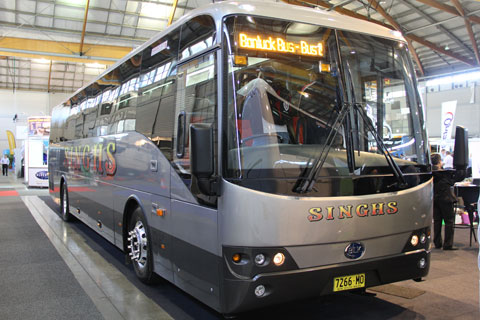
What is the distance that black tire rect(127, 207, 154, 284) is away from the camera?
525cm

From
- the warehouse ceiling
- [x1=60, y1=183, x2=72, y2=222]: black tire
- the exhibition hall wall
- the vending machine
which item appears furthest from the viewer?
the exhibition hall wall

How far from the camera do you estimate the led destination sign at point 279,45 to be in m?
3.65

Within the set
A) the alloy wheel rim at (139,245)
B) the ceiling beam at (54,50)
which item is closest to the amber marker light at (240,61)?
the alloy wheel rim at (139,245)

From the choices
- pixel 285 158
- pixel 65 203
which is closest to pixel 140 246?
pixel 285 158

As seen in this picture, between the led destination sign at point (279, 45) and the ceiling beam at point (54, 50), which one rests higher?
the ceiling beam at point (54, 50)

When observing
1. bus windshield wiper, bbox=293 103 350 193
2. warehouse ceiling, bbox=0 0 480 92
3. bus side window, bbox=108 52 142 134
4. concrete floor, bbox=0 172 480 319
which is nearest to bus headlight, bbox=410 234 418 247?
concrete floor, bbox=0 172 480 319

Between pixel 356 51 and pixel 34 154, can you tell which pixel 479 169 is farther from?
pixel 34 154

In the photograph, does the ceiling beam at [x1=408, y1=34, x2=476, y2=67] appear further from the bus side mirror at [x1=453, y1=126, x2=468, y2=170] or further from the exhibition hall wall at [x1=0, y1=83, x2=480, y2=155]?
the bus side mirror at [x1=453, y1=126, x2=468, y2=170]

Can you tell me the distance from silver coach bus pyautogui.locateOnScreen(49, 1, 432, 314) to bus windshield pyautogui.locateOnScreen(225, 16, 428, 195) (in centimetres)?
1

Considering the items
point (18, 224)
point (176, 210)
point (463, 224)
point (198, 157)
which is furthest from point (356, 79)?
point (18, 224)

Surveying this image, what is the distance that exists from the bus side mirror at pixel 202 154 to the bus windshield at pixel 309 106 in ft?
0.53

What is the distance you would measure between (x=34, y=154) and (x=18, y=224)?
12841 millimetres

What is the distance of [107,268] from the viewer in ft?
20.7

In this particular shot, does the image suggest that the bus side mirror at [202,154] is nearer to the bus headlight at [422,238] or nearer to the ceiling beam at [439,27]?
the bus headlight at [422,238]
